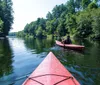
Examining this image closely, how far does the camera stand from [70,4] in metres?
88.2

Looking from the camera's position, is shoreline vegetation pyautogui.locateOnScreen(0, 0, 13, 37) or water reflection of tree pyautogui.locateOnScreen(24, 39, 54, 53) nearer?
water reflection of tree pyautogui.locateOnScreen(24, 39, 54, 53)

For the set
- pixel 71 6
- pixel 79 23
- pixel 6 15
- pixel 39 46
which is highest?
pixel 71 6

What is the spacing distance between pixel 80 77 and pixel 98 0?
67.9m

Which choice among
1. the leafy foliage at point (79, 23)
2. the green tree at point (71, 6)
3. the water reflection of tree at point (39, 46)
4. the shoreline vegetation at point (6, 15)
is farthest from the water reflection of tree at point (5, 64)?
the green tree at point (71, 6)

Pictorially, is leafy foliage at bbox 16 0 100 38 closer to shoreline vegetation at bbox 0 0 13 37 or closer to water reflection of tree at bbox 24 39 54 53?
water reflection of tree at bbox 24 39 54 53

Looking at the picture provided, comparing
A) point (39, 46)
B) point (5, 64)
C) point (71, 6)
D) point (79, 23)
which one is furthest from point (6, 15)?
point (5, 64)

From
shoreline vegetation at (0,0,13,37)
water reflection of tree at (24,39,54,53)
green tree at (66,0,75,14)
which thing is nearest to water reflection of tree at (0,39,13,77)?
water reflection of tree at (24,39,54,53)

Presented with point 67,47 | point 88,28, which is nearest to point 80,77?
point 67,47

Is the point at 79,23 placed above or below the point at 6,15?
below

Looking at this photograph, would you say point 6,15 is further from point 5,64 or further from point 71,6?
point 5,64

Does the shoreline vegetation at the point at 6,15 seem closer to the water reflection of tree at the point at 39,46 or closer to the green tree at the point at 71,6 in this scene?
→ the green tree at the point at 71,6

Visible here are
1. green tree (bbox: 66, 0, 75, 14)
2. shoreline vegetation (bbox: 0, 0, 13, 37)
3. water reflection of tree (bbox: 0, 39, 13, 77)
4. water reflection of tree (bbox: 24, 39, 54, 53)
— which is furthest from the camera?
green tree (bbox: 66, 0, 75, 14)

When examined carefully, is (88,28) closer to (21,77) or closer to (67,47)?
(67,47)

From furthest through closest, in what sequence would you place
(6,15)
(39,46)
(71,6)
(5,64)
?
(71,6), (6,15), (39,46), (5,64)
